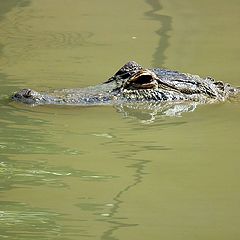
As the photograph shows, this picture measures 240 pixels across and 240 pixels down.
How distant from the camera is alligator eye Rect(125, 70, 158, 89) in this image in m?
7.45

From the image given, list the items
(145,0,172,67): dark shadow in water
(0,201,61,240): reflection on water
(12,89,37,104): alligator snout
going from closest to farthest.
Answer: (0,201,61,240): reflection on water, (12,89,37,104): alligator snout, (145,0,172,67): dark shadow in water

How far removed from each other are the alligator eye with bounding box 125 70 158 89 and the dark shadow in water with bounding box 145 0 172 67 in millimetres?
2329

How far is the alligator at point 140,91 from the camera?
7023 mm

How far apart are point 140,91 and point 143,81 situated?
101mm

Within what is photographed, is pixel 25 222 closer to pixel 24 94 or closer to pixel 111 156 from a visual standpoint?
pixel 111 156

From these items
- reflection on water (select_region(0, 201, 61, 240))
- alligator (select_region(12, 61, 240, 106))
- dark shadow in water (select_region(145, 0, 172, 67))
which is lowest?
dark shadow in water (select_region(145, 0, 172, 67))

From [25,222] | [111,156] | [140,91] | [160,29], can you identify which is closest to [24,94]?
[140,91]

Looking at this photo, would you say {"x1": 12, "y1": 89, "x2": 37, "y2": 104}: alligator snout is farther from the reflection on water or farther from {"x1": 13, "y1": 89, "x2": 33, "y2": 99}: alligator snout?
the reflection on water

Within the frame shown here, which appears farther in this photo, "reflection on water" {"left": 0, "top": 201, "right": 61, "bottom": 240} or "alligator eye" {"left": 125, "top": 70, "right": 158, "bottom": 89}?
"alligator eye" {"left": 125, "top": 70, "right": 158, "bottom": 89}

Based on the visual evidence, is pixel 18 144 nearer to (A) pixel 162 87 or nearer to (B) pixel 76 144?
(B) pixel 76 144

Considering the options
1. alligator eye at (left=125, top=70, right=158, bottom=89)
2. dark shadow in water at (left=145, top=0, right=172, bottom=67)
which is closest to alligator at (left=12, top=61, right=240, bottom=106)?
alligator eye at (left=125, top=70, right=158, bottom=89)

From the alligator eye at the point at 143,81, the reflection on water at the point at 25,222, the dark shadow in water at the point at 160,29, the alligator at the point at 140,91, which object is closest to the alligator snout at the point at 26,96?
the alligator at the point at 140,91

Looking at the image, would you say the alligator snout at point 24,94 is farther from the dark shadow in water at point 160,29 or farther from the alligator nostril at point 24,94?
the dark shadow in water at point 160,29

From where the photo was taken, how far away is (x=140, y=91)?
746cm
